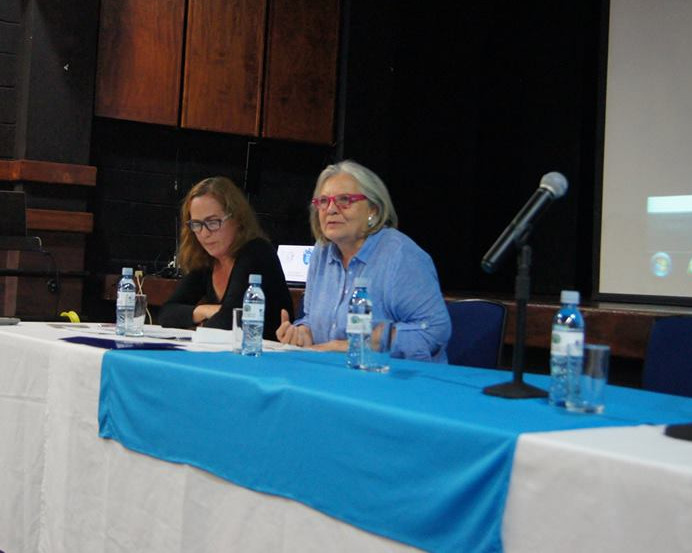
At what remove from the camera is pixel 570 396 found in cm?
141

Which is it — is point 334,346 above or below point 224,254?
below

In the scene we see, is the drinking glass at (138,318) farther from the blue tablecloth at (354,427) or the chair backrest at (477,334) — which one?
the chair backrest at (477,334)

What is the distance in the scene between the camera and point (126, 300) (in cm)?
268

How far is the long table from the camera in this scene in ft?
3.51

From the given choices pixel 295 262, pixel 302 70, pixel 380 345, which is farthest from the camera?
pixel 302 70

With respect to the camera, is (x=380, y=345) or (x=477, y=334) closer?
(x=380, y=345)

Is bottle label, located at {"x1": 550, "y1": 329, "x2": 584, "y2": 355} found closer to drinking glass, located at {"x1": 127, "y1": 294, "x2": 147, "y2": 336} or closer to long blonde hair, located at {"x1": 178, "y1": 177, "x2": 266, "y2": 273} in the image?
drinking glass, located at {"x1": 127, "y1": 294, "x2": 147, "y2": 336}

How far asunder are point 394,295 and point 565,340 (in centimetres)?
102

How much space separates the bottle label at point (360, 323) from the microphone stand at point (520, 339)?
1.19ft

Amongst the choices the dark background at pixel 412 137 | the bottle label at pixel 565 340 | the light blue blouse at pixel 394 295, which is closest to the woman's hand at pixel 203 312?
the light blue blouse at pixel 394 295

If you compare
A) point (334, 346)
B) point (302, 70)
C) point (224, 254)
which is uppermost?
point (302, 70)

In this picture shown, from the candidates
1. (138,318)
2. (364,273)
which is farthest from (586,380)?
(138,318)

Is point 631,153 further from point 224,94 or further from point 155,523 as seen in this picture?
point 155,523

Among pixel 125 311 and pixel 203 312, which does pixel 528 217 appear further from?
pixel 203 312
